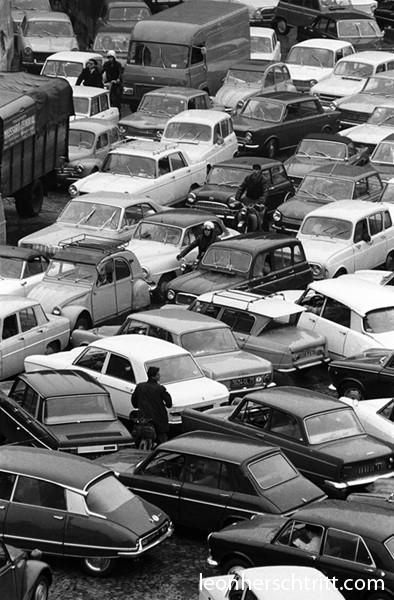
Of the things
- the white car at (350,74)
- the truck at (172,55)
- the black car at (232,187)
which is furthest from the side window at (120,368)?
the white car at (350,74)

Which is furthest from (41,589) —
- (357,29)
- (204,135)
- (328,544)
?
(357,29)

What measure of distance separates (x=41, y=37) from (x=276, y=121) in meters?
10.7

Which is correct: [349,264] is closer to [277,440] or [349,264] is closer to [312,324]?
[312,324]

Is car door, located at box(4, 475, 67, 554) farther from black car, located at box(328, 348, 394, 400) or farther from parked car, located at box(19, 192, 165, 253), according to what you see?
parked car, located at box(19, 192, 165, 253)

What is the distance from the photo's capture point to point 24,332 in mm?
21250

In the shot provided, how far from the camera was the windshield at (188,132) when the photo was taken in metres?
31.8

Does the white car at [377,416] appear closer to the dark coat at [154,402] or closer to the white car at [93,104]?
the dark coat at [154,402]

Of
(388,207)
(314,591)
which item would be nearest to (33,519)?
(314,591)

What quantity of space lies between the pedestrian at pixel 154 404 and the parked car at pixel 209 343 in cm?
207

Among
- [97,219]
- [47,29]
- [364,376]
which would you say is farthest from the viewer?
[47,29]

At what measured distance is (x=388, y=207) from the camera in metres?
27.8

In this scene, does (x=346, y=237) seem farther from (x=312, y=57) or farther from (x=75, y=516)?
(x=312, y=57)

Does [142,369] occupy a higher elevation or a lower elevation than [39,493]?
lower

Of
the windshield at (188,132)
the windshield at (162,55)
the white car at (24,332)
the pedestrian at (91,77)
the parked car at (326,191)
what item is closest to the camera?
the white car at (24,332)
